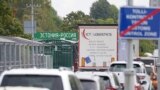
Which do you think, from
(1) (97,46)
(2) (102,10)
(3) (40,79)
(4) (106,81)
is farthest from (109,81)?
(2) (102,10)

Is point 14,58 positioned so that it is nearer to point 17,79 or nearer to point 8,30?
point 8,30

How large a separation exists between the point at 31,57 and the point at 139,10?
23.0 meters

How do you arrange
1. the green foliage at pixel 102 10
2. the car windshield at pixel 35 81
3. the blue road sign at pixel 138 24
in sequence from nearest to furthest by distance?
the car windshield at pixel 35 81 → the blue road sign at pixel 138 24 → the green foliage at pixel 102 10

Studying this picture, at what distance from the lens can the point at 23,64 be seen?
117 feet

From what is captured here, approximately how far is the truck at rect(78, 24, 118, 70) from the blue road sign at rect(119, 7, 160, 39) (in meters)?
20.1

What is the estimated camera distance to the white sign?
118 ft

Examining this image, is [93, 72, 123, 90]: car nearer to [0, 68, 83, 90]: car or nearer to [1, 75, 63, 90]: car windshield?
[0, 68, 83, 90]: car

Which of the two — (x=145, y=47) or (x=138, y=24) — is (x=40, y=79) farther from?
(x=145, y=47)

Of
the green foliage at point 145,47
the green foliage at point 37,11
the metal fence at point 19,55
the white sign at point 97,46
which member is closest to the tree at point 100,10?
the green foliage at point 145,47

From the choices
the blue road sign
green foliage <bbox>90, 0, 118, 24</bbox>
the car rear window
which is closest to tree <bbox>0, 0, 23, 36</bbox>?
the car rear window

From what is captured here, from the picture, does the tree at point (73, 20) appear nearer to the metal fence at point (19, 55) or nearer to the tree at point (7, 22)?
the tree at point (7, 22)

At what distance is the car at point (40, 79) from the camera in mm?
13375

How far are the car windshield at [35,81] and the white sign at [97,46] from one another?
72.2ft

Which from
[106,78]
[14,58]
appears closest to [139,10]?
[106,78]
